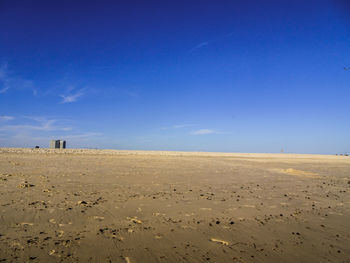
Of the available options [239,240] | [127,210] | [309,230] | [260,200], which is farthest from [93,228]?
[260,200]

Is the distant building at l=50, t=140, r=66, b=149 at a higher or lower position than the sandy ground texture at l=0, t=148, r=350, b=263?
higher

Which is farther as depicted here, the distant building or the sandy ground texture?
the distant building

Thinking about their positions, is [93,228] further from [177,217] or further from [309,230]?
[309,230]

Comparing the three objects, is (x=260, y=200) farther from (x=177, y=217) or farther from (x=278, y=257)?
(x=278, y=257)

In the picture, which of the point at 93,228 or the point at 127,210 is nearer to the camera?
the point at 93,228

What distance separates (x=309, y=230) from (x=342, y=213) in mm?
2319

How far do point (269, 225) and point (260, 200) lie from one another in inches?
100

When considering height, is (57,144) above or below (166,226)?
A: above

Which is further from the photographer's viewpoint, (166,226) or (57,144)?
(57,144)

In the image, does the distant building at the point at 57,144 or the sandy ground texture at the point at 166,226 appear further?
the distant building at the point at 57,144

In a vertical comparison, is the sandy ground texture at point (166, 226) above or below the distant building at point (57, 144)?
below

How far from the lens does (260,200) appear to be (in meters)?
7.52

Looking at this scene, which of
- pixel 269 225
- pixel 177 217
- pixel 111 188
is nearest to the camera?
pixel 269 225

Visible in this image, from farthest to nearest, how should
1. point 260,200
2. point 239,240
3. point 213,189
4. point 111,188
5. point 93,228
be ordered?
point 213,189 < point 111,188 < point 260,200 < point 93,228 < point 239,240
